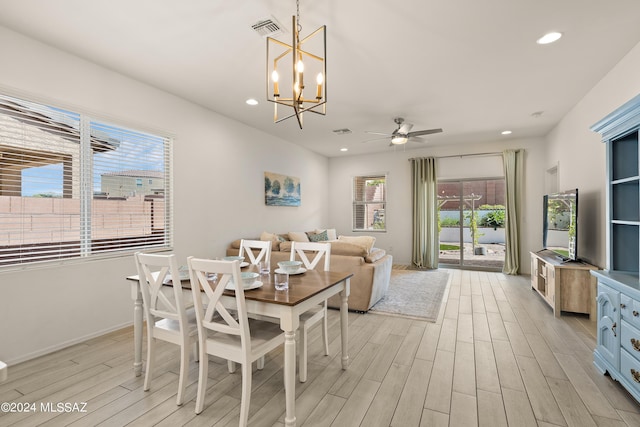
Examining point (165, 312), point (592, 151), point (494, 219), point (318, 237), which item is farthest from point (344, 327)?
point (494, 219)

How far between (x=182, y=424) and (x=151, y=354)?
0.55 metres

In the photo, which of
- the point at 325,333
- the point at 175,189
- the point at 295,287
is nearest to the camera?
the point at 295,287

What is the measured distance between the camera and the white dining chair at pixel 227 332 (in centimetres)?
171

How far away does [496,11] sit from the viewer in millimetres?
2271

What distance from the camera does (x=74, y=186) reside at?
2.89 m

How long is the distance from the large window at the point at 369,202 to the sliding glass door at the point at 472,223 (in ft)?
4.37

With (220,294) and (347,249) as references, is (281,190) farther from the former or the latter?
(220,294)

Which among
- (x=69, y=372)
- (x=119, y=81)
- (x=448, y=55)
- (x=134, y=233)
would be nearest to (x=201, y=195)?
(x=134, y=233)

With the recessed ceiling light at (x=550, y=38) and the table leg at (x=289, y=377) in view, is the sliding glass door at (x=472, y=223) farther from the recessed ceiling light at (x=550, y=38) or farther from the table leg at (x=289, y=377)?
the table leg at (x=289, y=377)

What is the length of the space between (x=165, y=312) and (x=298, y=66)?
1847 millimetres

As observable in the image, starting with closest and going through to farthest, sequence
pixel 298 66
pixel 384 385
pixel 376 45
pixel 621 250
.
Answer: pixel 298 66 < pixel 384 385 < pixel 621 250 < pixel 376 45

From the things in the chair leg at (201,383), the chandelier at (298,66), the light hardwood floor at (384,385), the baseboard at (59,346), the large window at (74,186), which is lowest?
the light hardwood floor at (384,385)

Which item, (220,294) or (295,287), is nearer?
(220,294)

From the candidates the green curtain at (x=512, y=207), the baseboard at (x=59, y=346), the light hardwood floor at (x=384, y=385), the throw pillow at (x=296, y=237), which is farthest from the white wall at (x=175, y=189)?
the green curtain at (x=512, y=207)
